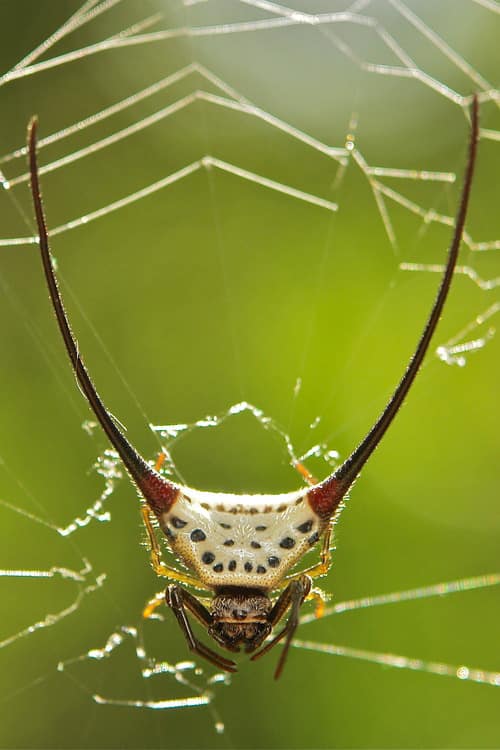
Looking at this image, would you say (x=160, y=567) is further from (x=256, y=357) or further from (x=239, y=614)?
(x=256, y=357)

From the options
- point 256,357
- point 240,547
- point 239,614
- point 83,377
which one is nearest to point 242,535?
point 240,547

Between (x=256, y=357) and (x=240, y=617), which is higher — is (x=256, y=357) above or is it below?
above

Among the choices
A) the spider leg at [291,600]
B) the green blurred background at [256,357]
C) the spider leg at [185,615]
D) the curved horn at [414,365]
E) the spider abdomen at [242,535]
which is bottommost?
the spider leg at [185,615]

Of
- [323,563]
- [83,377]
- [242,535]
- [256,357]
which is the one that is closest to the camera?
[83,377]

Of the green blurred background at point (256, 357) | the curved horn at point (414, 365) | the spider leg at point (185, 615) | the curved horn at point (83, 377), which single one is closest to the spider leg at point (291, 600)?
the spider leg at point (185, 615)

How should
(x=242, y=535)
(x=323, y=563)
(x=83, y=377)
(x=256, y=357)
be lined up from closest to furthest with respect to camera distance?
(x=83, y=377) → (x=242, y=535) → (x=323, y=563) → (x=256, y=357)

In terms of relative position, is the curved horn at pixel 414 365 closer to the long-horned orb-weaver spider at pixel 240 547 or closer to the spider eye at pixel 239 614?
the long-horned orb-weaver spider at pixel 240 547
